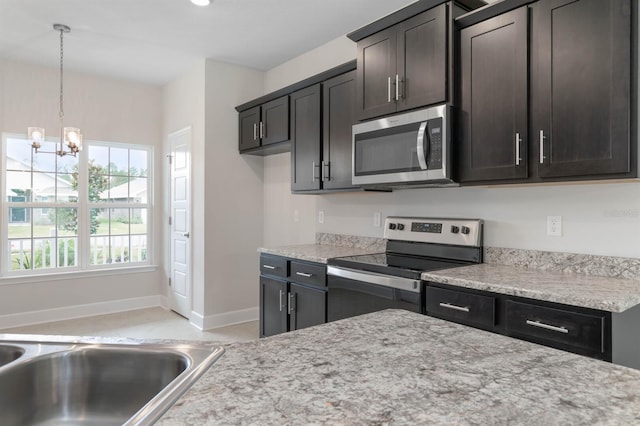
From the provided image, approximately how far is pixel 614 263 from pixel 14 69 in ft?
17.7

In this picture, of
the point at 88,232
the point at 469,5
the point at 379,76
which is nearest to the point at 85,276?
the point at 88,232

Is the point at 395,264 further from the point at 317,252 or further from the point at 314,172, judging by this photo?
the point at 314,172

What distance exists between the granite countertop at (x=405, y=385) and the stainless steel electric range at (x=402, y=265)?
49.9 inches

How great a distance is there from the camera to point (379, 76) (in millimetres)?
2689

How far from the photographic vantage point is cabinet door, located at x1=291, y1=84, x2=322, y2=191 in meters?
3.32

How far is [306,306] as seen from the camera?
3.01 metres

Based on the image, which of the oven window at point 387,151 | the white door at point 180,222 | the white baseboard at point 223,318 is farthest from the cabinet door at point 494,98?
→ the white door at point 180,222

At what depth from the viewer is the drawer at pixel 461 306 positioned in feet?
6.18

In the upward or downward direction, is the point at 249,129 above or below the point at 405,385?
above

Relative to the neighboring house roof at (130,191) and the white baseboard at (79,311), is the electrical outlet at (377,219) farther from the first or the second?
the neighboring house roof at (130,191)

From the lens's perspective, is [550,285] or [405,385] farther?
[550,285]

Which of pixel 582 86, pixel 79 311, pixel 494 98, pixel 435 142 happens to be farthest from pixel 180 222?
pixel 582 86

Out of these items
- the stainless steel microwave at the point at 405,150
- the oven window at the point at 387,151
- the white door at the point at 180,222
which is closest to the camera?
the stainless steel microwave at the point at 405,150

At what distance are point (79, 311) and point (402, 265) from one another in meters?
3.92
